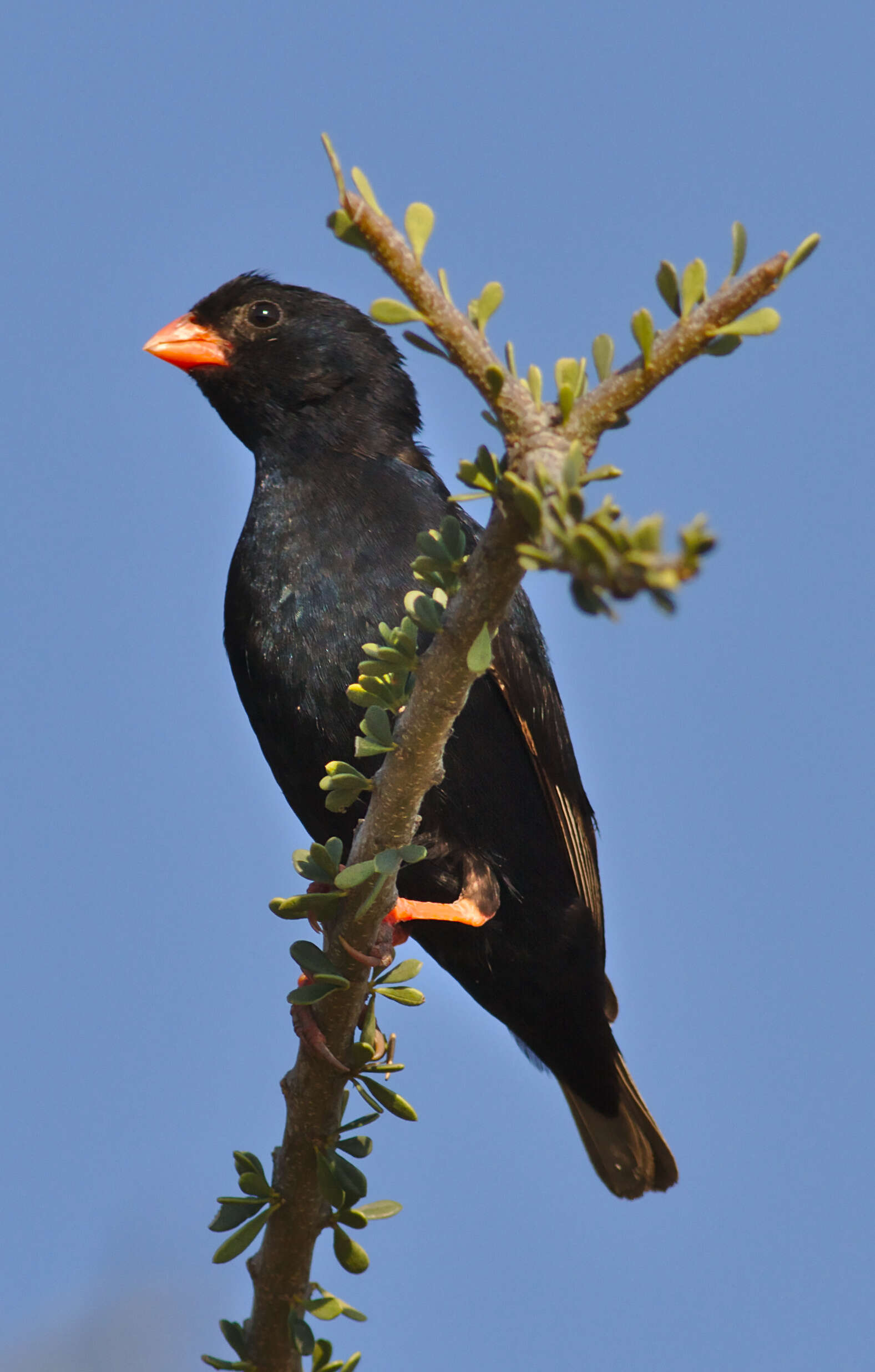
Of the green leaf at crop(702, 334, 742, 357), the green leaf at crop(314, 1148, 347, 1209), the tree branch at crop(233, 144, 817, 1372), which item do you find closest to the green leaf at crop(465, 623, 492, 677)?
the tree branch at crop(233, 144, 817, 1372)

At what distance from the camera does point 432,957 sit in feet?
15.9

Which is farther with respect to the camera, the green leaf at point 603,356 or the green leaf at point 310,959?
the green leaf at point 310,959

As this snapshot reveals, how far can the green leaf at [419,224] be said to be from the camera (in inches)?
71.5

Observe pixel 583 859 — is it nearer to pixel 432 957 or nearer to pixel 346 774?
pixel 432 957

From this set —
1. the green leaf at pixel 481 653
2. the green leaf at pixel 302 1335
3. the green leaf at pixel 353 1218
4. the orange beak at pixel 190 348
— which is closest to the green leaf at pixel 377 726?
the green leaf at pixel 481 653

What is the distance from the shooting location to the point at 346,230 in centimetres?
184

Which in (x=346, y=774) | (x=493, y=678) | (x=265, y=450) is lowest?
(x=346, y=774)

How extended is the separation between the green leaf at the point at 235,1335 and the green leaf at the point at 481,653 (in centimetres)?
189

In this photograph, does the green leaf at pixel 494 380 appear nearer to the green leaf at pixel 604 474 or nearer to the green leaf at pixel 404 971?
the green leaf at pixel 604 474

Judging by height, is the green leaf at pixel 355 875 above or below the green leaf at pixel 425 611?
below

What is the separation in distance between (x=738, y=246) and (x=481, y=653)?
70 cm

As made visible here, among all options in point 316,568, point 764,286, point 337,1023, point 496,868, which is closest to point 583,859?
point 496,868

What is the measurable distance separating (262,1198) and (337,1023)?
0.44 meters

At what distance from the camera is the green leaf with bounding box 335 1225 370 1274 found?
312cm
